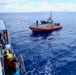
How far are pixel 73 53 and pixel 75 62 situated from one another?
19.0 feet

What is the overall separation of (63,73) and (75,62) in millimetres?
6165

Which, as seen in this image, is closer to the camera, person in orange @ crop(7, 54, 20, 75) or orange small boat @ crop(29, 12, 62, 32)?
person in orange @ crop(7, 54, 20, 75)

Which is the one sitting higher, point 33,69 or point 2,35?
point 2,35

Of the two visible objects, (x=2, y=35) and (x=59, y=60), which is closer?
(x=2, y=35)

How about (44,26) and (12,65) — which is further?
(44,26)

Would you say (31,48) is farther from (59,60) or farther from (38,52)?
(59,60)

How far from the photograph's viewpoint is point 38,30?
62.3 meters

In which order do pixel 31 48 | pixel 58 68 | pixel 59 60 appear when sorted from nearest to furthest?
pixel 58 68, pixel 59 60, pixel 31 48

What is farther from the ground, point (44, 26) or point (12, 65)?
point (44, 26)

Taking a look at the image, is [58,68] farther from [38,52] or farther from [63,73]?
[38,52]

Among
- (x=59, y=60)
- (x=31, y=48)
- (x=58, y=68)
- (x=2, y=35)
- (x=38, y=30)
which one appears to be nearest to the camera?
(x=58, y=68)

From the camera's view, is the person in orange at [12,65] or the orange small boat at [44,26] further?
the orange small boat at [44,26]

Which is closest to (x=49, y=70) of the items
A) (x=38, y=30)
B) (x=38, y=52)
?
(x=38, y=52)

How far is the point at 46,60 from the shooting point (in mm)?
31719
